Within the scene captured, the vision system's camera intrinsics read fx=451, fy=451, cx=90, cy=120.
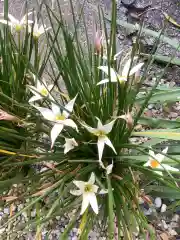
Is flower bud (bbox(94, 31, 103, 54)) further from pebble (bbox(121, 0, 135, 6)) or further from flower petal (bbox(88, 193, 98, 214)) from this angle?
pebble (bbox(121, 0, 135, 6))

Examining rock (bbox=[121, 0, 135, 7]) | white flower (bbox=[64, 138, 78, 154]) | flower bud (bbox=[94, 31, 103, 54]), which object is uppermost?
rock (bbox=[121, 0, 135, 7])

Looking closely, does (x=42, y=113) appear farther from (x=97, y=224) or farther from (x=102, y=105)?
(x=97, y=224)

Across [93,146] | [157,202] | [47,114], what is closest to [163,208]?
[157,202]

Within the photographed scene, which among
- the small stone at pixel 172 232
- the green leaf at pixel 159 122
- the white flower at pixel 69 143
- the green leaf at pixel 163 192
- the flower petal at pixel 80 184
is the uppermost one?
the green leaf at pixel 159 122

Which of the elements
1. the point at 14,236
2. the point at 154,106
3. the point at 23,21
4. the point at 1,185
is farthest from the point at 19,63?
the point at 154,106

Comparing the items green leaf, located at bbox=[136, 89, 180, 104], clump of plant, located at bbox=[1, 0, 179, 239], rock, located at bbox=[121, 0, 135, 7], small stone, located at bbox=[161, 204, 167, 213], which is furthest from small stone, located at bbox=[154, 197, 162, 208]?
rock, located at bbox=[121, 0, 135, 7]

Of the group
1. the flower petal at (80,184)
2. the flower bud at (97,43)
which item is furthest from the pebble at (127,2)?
the flower petal at (80,184)

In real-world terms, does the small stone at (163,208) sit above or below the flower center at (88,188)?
below

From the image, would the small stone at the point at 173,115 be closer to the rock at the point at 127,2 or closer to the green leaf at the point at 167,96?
the green leaf at the point at 167,96
